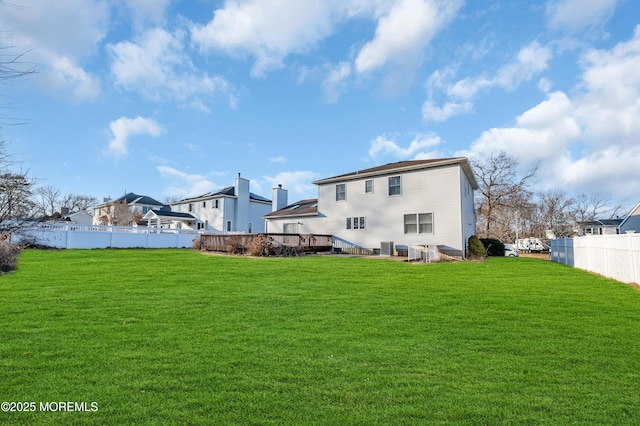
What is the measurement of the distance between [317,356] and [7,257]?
487 centimetres

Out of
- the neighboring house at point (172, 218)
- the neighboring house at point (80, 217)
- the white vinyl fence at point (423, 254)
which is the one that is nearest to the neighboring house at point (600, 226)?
the white vinyl fence at point (423, 254)

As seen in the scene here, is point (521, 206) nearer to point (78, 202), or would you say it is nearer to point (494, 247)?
point (494, 247)

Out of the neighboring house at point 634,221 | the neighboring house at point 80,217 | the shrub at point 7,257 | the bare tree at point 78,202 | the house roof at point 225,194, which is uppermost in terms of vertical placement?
the bare tree at point 78,202

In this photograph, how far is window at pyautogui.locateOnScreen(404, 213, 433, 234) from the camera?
17250 mm

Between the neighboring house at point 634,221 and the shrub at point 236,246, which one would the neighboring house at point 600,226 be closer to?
the neighboring house at point 634,221

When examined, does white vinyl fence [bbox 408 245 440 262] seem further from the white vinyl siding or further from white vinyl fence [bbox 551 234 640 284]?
white vinyl fence [bbox 551 234 640 284]

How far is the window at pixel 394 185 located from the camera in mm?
18578

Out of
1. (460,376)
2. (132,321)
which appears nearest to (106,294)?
(132,321)

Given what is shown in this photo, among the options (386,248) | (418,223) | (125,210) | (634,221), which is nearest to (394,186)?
(418,223)

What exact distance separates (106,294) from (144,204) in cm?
4151

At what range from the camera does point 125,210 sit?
3788 cm

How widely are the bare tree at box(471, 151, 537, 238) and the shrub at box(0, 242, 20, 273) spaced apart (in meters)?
33.6

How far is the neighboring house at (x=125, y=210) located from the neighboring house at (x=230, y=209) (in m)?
5.63

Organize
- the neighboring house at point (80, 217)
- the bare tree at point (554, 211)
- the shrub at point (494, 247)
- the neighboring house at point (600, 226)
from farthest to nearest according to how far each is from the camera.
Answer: the neighboring house at point (80, 217)
the neighboring house at point (600, 226)
the bare tree at point (554, 211)
the shrub at point (494, 247)
